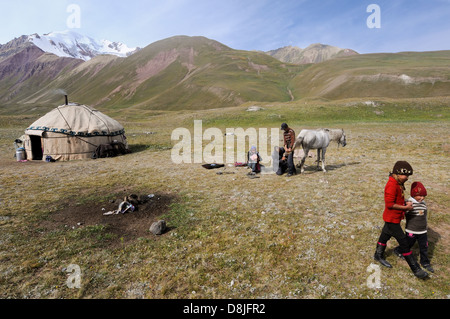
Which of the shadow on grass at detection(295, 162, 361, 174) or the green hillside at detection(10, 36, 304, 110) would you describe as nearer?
the shadow on grass at detection(295, 162, 361, 174)

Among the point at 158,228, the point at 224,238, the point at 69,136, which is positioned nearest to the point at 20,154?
the point at 69,136

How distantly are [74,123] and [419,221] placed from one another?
2229cm

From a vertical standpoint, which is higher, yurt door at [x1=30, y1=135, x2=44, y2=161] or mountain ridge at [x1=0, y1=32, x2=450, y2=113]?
mountain ridge at [x1=0, y1=32, x2=450, y2=113]

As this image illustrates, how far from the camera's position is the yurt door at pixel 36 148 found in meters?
18.0

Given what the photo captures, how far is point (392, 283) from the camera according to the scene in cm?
459

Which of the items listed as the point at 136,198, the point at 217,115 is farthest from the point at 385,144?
the point at 217,115

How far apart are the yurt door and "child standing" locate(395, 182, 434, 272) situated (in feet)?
79.5

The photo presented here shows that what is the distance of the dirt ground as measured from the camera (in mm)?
7012

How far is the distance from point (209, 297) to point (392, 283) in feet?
12.9

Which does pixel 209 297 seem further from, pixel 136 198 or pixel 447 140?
pixel 447 140

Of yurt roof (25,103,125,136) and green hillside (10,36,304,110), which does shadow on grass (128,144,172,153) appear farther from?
green hillside (10,36,304,110)

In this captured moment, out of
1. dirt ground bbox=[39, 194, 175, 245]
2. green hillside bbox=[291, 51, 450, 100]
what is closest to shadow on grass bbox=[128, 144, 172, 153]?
dirt ground bbox=[39, 194, 175, 245]

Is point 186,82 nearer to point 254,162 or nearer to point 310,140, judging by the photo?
point 254,162

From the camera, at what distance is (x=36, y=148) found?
18.3 metres
